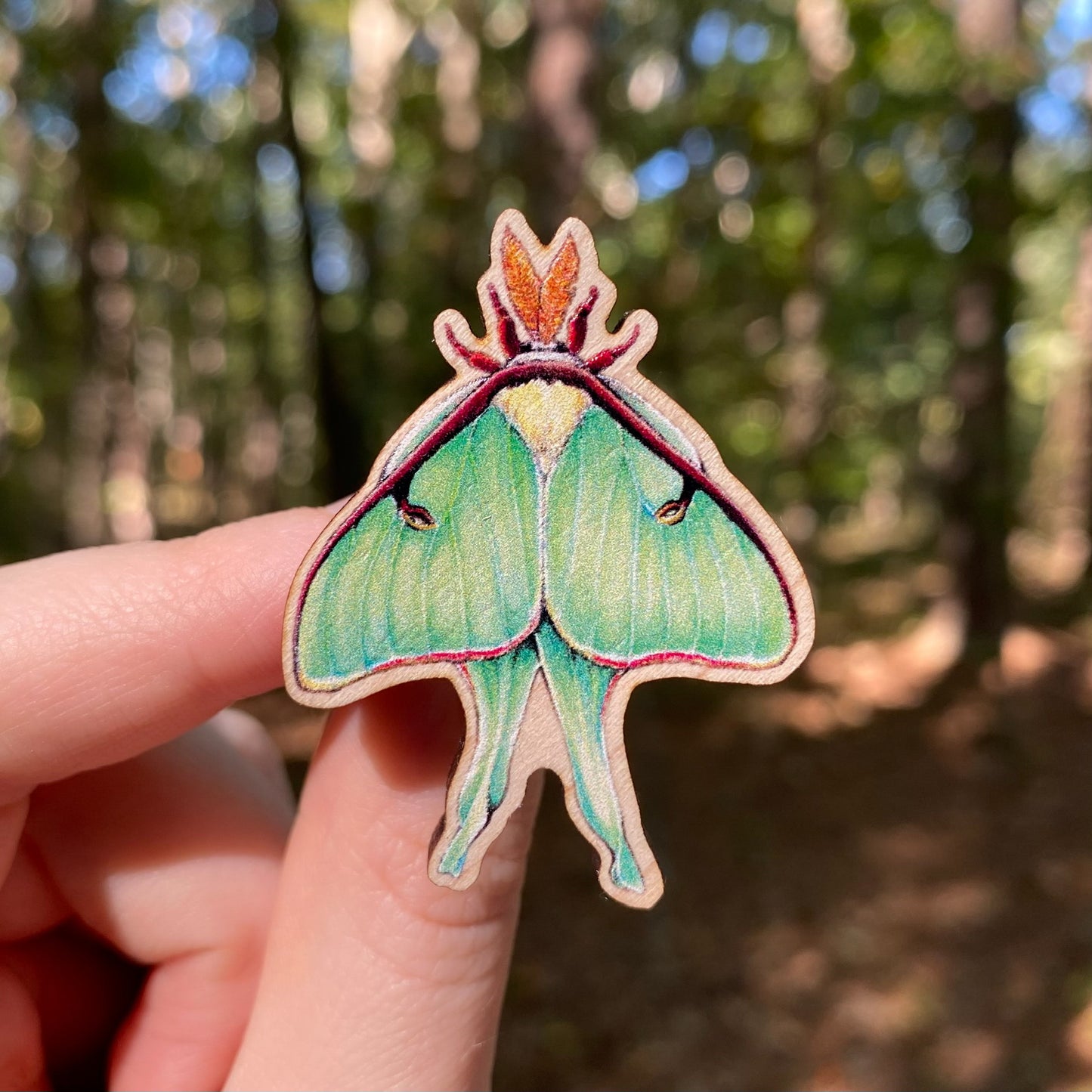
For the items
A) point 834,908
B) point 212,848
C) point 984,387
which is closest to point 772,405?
point 984,387

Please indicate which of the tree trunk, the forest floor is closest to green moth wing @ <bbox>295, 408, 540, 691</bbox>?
the forest floor

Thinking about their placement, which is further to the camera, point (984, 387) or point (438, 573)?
point (984, 387)

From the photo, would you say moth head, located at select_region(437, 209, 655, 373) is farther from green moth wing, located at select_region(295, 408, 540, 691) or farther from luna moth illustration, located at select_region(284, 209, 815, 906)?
green moth wing, located at select_region(295, 408, 540, 691)

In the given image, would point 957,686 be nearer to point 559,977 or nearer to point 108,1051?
point 559,977

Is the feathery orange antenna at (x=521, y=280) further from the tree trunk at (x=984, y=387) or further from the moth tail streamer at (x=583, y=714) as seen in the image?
the tree trunk at (x=984, y=387)

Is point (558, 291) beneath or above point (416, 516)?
above

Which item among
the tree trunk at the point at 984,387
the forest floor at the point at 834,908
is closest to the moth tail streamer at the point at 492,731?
the forest floor at the point at 834,908

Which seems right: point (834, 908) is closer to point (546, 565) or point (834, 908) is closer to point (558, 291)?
point (546, 565)
